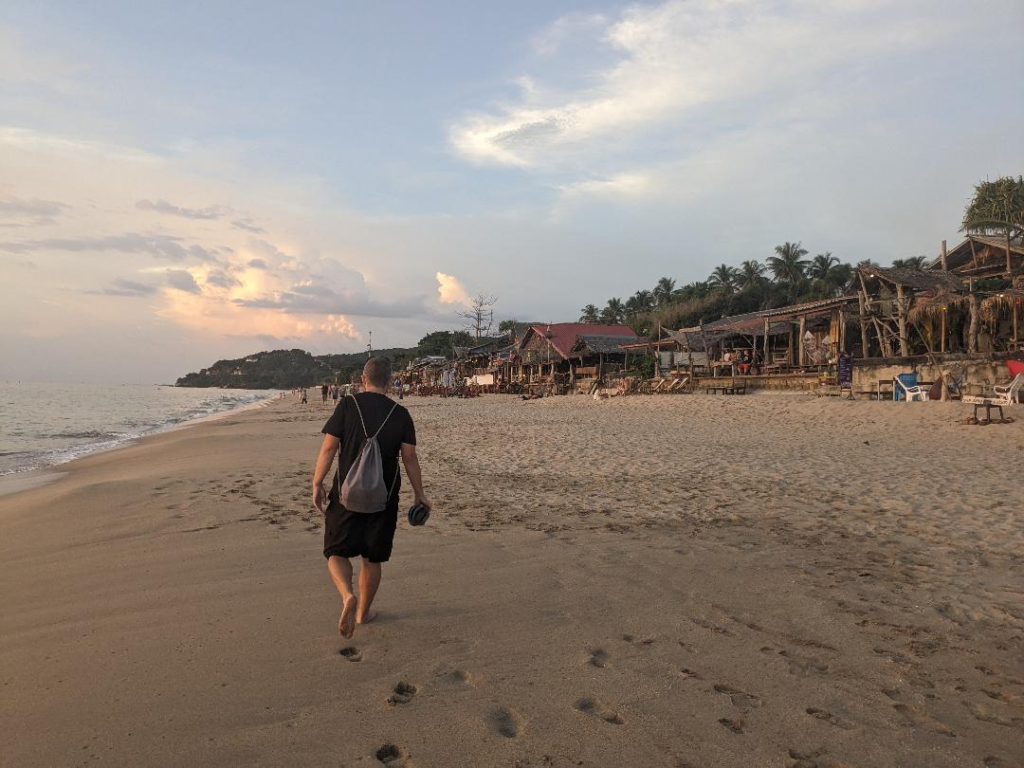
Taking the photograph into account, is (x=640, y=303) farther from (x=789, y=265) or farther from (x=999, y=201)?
(x=999, y=201)

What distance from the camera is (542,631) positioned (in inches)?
145

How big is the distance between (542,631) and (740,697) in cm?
116

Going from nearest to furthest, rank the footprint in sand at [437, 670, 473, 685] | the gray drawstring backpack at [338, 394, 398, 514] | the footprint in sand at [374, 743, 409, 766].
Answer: the footprint in sand at [374, 743, 409, 766]
the footprint in sand at [437, 670, 473, 685]
the gray drawstring backpack at [338, 394, 398, 514]

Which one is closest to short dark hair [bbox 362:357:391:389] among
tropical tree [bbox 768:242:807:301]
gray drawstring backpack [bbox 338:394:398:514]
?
gray drawstring backpack [bbox 338:394:398:514]

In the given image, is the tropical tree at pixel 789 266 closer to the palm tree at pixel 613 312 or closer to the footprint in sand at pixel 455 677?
the palm tree at pixel 613 312

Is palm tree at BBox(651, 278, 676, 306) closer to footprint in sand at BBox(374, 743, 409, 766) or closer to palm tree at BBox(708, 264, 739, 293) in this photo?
palm tree at BBox(708, 264, 739, 293)

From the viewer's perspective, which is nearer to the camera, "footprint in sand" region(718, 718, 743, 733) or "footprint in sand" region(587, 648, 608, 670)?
"footprint in sand" region(718, 718, 743, 733)

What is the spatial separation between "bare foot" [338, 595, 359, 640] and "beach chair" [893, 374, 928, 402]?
1738 cm

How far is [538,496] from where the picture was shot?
25.2ft

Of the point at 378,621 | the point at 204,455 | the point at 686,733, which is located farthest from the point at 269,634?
the point at 204,455

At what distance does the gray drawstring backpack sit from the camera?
343 cm

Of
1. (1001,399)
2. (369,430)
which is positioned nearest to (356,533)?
(369,430)

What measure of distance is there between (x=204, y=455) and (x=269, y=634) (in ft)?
38.1

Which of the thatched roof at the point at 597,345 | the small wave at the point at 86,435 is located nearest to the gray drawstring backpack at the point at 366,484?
the small wave at the point at 86,435
